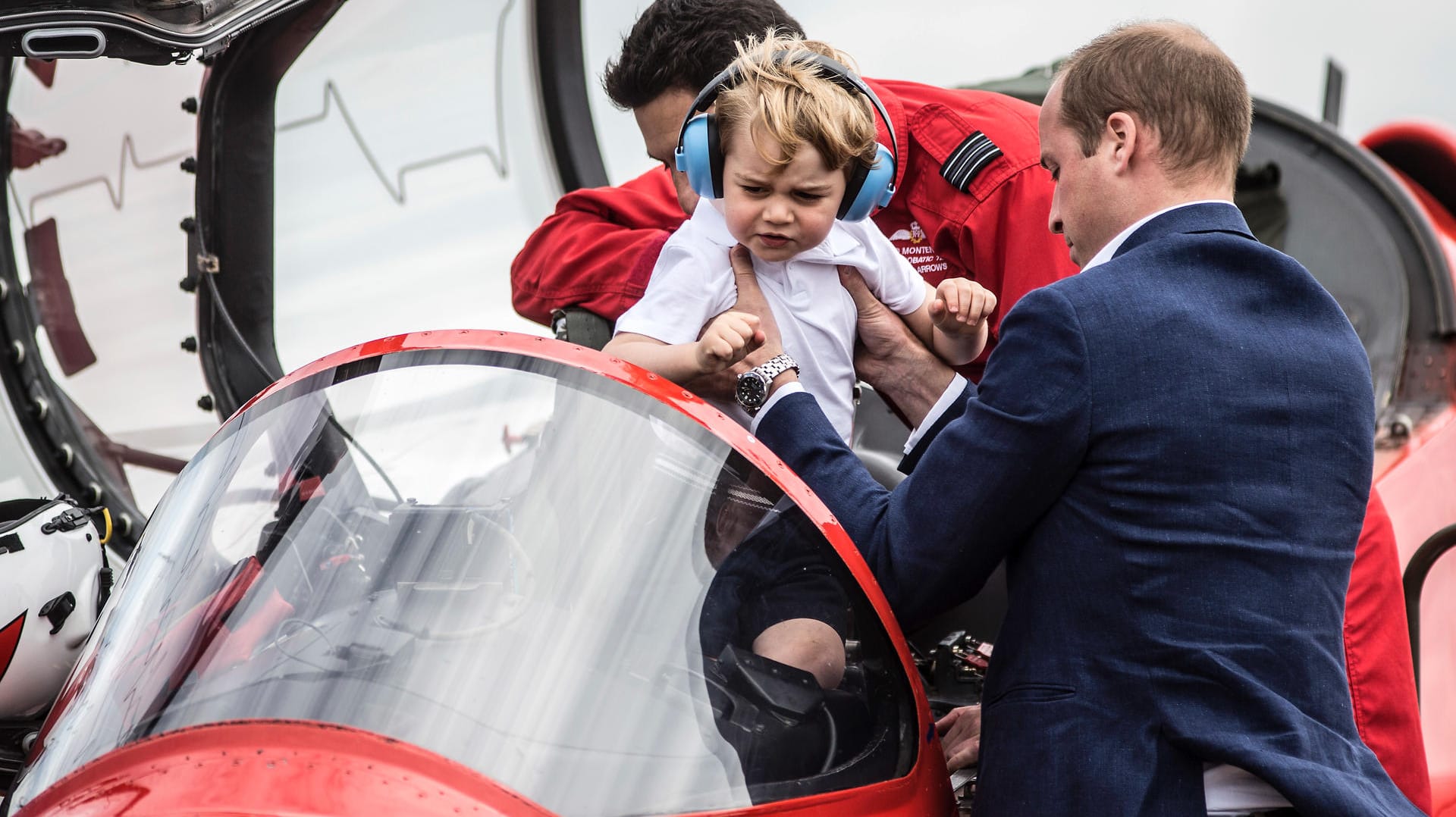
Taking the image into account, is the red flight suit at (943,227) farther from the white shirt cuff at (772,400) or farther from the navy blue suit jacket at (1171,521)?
the navy blue suit jacket at (1171,521)

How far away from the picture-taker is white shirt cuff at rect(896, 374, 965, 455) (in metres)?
1.82

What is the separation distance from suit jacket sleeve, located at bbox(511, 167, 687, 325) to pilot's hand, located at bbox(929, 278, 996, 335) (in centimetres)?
53

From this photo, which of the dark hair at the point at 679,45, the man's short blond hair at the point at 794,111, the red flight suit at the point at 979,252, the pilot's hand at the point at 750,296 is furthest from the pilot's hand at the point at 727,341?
the dark hair at the point at 679,45

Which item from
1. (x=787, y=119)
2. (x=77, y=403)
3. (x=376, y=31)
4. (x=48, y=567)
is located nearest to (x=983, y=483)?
(x=787, y=119)

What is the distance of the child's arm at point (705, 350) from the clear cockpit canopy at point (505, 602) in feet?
0.72

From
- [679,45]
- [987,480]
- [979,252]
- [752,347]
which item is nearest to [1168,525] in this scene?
[987,480]

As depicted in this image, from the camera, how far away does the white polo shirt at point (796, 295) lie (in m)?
1.73

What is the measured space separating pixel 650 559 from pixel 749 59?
80cm

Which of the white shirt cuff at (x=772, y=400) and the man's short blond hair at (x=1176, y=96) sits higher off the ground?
the man's short blond hair at (x=1176, y=96)

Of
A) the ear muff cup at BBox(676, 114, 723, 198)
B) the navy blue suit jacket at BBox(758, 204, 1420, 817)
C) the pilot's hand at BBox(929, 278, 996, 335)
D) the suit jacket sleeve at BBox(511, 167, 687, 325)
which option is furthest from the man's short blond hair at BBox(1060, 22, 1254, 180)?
the suit jacket sleeve at BBox(511, 167, 687, 325)

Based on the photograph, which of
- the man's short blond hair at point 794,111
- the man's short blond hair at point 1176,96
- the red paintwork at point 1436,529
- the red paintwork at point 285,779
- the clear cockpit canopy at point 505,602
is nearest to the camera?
the red paintwork at point 285,779

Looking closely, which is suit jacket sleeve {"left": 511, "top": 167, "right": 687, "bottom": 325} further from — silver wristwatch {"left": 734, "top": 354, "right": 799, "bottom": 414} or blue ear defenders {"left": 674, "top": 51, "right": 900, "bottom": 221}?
silver wristwatch {"left": 734, "top": 354, "right": 799, "bottom": 414}

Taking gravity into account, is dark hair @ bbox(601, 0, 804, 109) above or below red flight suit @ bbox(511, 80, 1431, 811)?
above

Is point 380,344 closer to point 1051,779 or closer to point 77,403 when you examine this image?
point 1051,779
